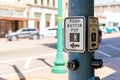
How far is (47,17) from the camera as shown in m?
60.7

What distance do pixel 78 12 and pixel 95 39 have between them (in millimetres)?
340

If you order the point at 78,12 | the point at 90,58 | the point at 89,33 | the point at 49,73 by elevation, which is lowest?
the point at 49,73

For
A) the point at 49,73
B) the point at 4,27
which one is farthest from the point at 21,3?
the point at 49,73

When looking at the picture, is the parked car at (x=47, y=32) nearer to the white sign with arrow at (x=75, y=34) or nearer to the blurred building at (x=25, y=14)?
the blurred building at (x=25, y=14)

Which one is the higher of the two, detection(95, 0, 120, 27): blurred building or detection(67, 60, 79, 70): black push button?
detection(95, 0, 120, 27): blurred building

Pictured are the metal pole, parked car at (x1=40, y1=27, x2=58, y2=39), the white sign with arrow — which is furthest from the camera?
parked car at (x1=40, y1=27, x2=58, y2=39)

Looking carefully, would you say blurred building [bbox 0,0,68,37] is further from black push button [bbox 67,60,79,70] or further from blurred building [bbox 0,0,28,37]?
black push button [bbox 67,60,79,70]

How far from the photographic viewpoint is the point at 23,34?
136 ft

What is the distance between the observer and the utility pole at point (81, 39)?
3293 mm

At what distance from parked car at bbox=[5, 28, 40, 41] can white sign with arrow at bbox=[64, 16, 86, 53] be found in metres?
37.0

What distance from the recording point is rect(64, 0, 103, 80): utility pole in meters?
3.29

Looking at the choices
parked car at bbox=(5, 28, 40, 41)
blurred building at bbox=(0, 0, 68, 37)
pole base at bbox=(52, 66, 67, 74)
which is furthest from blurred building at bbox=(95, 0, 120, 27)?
pole base at bbox=(52, 66, 67, 74)

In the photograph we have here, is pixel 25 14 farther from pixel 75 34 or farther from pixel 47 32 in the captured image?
pixel 75 34

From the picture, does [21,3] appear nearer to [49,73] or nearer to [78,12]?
[49,73]
